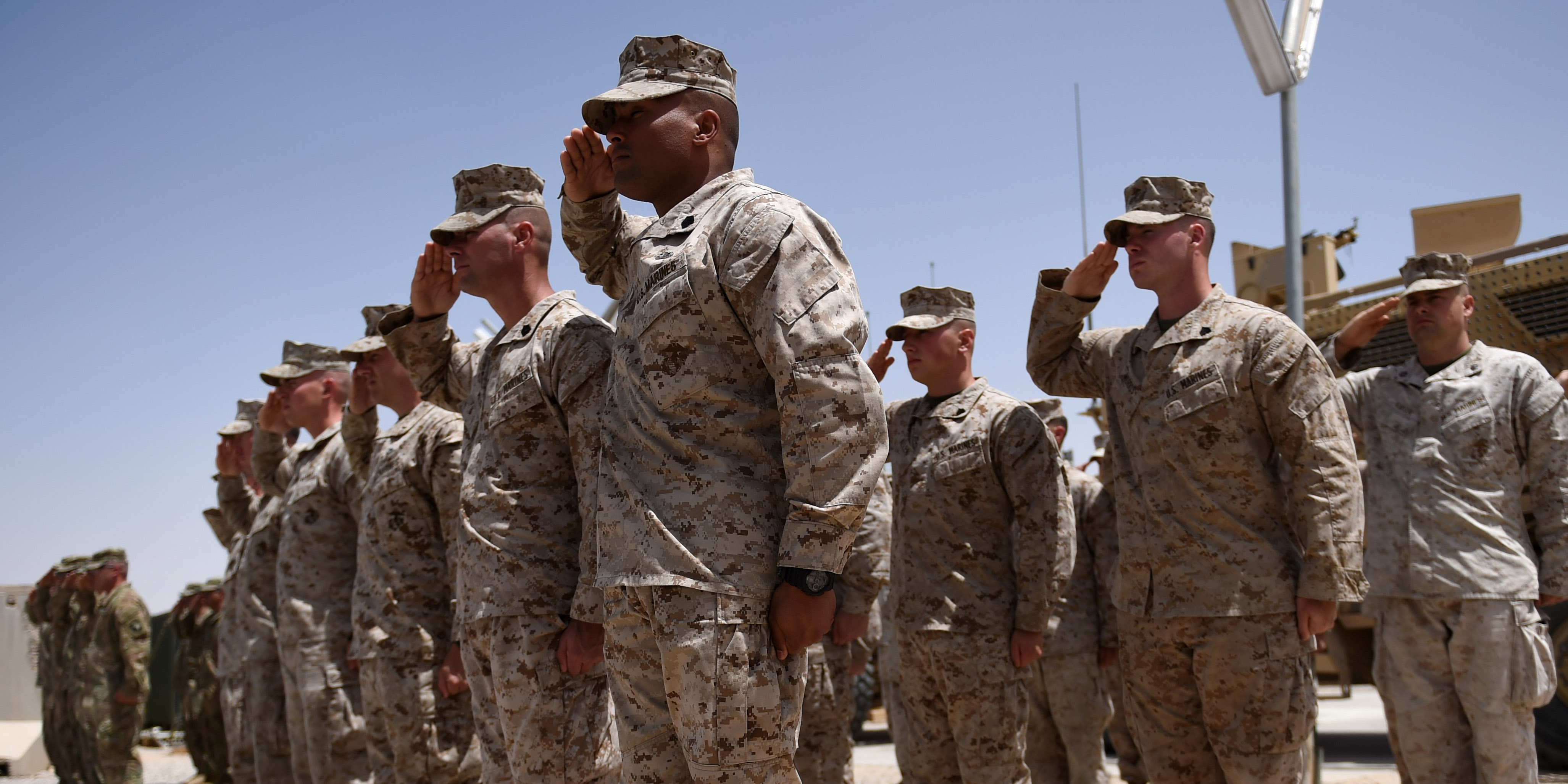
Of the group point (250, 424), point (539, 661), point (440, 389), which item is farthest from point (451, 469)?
point (250, 424)

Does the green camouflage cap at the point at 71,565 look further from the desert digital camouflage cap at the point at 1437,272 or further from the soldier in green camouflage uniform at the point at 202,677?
the desert digital camouflage cap at the point at 1437,272

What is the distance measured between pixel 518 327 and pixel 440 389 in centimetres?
91

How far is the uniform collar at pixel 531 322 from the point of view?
146 inches

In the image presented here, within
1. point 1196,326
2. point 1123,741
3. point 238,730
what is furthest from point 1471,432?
point 238,730

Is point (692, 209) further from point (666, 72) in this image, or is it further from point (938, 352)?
point (938, 352)

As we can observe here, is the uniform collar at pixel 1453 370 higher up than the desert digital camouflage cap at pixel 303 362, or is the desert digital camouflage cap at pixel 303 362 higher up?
the desert digital camouflage cap at pixel 303 362

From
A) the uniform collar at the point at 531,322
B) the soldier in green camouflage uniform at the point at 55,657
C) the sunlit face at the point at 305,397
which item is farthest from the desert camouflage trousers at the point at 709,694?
the soldier in green camouflage uniform at the point at 55,657

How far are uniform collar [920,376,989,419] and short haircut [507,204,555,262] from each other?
1892 millimetres

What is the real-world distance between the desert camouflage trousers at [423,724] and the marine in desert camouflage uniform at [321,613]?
74 cm

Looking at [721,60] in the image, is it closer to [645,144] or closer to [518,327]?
[645,144]

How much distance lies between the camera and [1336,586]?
3611mm

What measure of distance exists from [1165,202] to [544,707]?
2.67 metres

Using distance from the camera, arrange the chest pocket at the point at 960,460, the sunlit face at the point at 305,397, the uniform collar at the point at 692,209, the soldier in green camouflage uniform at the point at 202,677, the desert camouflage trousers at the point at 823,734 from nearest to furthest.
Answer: the uniform collar at the point at 692,209 < the chest pocket at the point at 960,460 < the desert camouflage trousers at the point at 823,734 < the sunlit face at the point at 305,397 < the soldier in green camouflage uniform at the point at 202,677

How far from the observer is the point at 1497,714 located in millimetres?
4664
